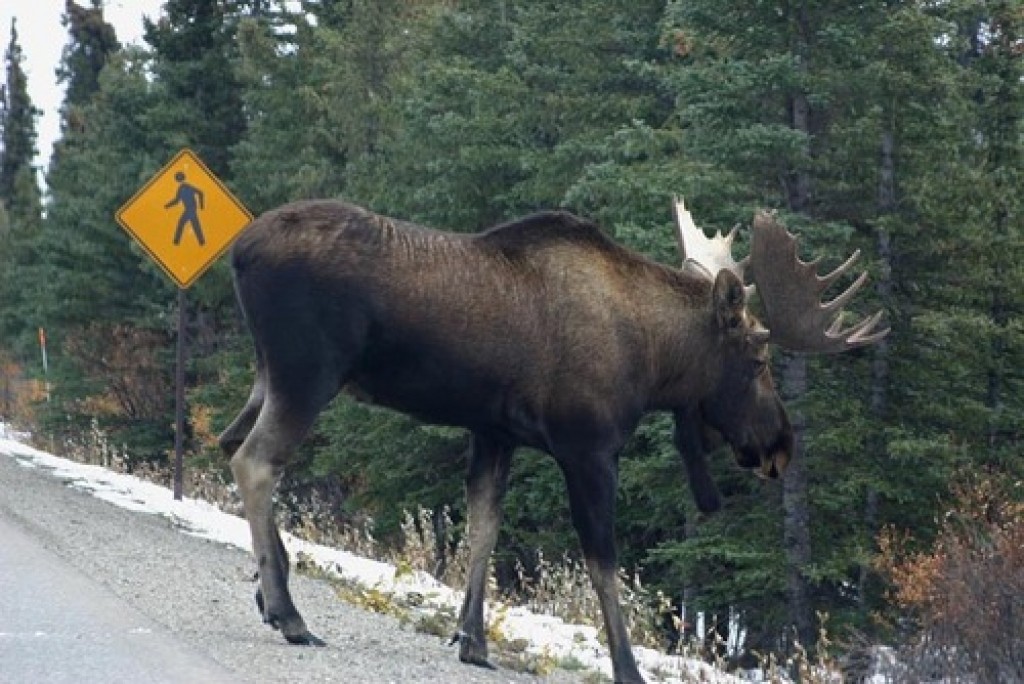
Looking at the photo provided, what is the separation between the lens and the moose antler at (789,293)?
896 centimetres

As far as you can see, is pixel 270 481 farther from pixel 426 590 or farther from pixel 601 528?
pixel 426 590

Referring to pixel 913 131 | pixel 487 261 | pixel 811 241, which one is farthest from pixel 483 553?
pixel 913 131

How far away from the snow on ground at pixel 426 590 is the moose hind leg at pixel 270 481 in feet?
5.08

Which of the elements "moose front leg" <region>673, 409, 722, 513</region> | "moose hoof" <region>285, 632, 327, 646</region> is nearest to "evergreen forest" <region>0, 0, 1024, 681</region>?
"moose front leg" <region>673, 409, 722, 513</region>

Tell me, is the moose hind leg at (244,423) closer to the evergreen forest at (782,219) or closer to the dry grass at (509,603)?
the dry grass at (509,603)

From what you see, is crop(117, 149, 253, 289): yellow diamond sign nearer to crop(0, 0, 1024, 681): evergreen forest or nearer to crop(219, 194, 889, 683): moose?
crop(0, 0, 1024, 681): evergreen forest

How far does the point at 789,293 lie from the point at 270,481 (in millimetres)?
2882

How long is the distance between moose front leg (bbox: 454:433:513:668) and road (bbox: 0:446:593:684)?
0.16 m

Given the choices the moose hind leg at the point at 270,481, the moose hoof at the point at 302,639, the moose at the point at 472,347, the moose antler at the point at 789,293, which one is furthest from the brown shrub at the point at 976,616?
the moose hind leg at the point at 270,481

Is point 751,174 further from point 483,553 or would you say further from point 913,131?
point 483,553

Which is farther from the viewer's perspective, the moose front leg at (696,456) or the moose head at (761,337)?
the moose front leg at (696,456)

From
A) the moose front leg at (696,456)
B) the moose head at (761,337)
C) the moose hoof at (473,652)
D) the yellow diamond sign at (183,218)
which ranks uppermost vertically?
the yellow diamond sign at (183,218)

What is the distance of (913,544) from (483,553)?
40.8 feet

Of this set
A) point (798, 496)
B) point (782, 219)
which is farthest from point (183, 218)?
point (798, 496)
